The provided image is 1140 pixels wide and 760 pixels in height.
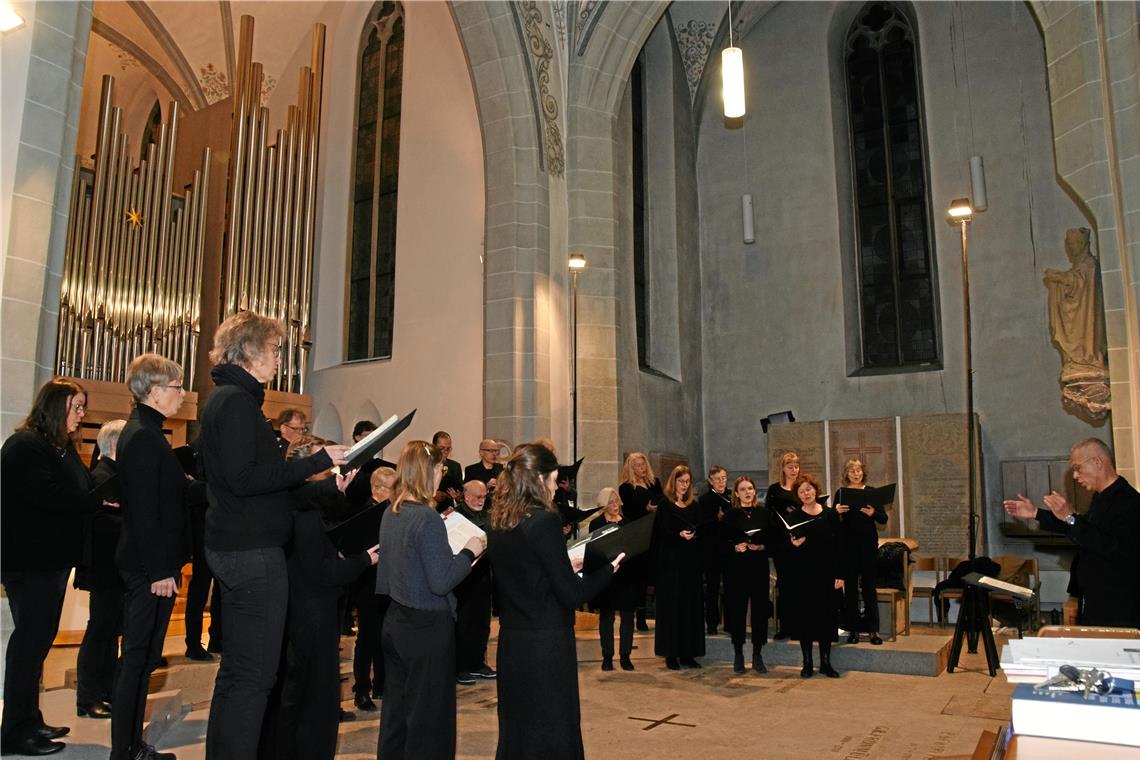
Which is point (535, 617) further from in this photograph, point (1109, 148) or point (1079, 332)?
point (1079, 332)

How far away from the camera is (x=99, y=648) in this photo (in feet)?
13.3

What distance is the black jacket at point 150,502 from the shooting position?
314 cm

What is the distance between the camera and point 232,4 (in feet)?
39.7

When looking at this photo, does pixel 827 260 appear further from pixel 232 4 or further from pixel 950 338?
pixel 232 4

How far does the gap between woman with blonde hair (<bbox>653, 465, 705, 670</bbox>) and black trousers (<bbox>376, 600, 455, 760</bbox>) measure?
3.46 m

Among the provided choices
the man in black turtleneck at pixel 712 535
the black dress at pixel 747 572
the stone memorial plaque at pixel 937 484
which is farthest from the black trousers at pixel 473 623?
the stone memorial plaque at pixel 937 484

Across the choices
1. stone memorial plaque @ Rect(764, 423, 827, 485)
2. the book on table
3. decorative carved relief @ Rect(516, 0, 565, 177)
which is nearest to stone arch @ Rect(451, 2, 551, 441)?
decorative carved relief @ Rect(516, 0, 565, 177)

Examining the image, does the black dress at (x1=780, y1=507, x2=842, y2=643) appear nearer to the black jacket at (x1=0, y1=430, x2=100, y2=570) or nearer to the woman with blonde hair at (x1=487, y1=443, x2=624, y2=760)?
the woman with blonde hair at (x1=487, y1=443, x2=624, y2=760)

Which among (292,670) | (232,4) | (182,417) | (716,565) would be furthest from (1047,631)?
(232,4)

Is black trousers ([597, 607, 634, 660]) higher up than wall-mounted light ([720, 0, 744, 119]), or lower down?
lower down

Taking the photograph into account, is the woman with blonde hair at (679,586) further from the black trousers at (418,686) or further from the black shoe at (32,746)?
the black shoe at (32,746)

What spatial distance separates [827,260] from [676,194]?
2281 millimetres

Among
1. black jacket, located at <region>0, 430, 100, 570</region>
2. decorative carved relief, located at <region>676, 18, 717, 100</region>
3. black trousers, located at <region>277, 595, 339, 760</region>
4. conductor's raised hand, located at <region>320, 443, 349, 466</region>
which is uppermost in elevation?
decorative carved relief, located at <region>676, 18, 717, 100</region>

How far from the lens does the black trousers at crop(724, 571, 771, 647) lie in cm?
650
